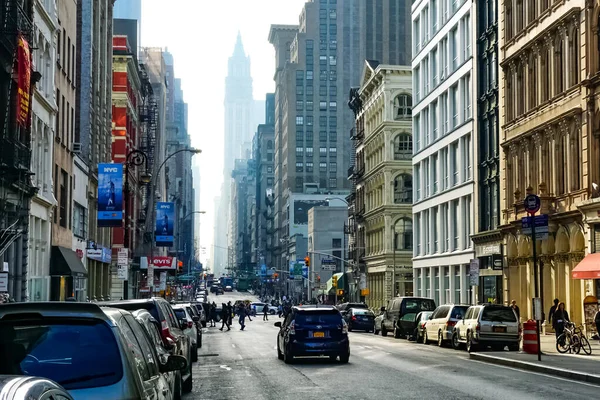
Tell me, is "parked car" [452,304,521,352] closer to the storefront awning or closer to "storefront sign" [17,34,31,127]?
"storefront sign" [17,34,31,127]

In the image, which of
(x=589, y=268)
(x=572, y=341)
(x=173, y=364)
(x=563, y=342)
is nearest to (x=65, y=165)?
(x=589, y=268)

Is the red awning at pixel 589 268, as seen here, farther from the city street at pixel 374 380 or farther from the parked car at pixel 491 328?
the city street at pixel 374 380

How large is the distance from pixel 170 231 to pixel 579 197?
84.1 ft

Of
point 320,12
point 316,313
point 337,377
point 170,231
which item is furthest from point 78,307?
point 320,12

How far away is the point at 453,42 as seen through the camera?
69625 mm

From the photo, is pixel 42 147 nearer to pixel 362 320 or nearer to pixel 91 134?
pixel 91 134

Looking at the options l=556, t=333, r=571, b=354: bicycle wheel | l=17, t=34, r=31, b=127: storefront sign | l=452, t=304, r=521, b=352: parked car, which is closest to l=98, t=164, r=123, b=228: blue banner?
l=17, t=34, r=31, b=127: storefront sign

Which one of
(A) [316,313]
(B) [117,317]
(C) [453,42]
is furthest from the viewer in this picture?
(C) [453,42]

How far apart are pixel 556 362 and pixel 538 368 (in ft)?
5.35

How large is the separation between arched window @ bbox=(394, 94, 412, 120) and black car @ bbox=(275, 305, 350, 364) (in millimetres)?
64490

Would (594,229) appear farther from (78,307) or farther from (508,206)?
(78,307)

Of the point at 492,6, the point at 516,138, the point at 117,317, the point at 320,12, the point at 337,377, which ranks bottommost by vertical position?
the point at 337,377

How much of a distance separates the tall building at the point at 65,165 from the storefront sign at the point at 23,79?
1153 cm

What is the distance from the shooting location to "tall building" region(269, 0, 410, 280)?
193125 mm
